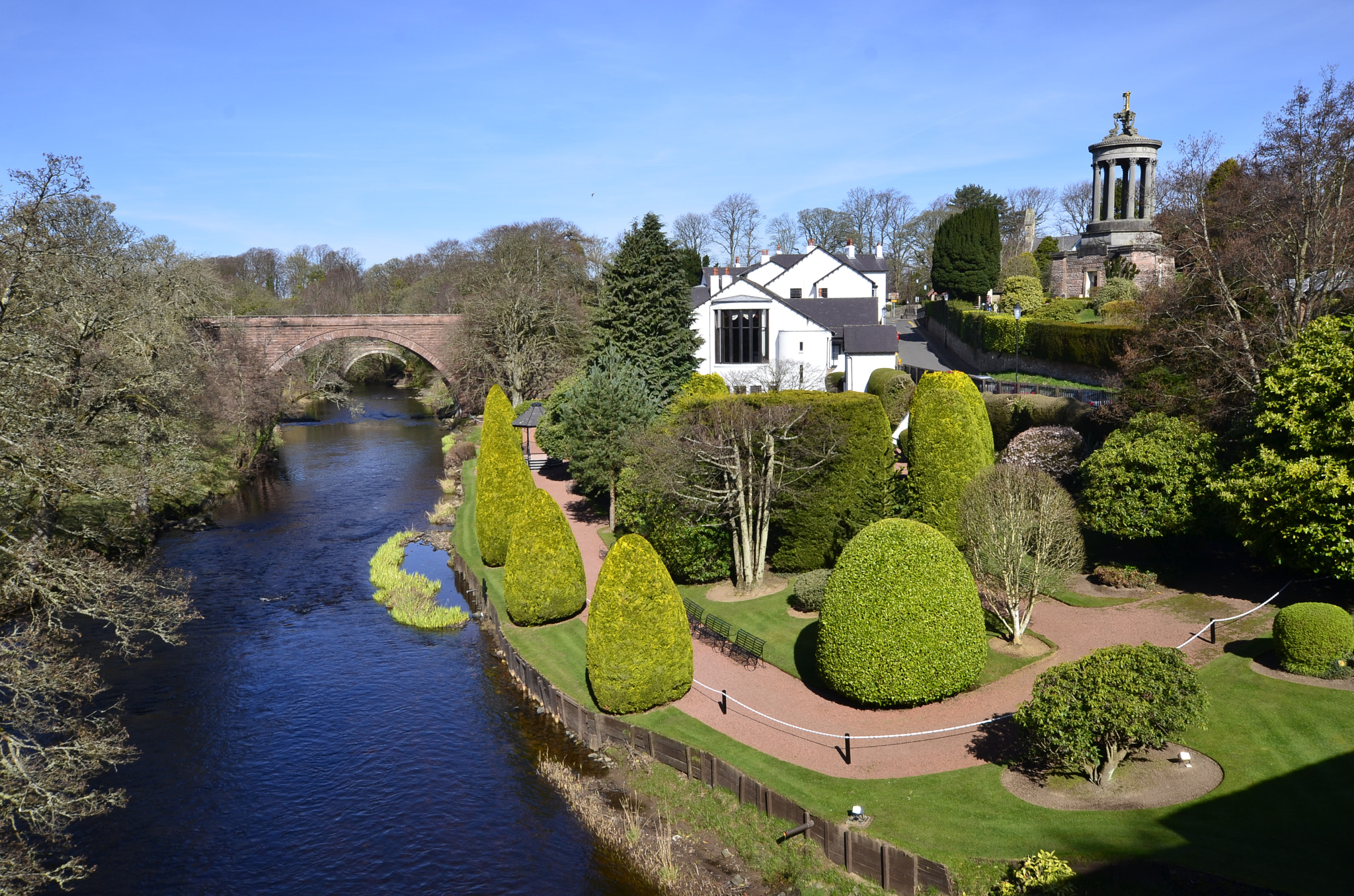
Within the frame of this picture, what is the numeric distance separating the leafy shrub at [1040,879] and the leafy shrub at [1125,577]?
44.0ft

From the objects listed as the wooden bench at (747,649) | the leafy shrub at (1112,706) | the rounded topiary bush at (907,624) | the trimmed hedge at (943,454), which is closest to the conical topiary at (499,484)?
the wooden bench at (747,649)

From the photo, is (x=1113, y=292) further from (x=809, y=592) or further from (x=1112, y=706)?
(x=1112, y=706)

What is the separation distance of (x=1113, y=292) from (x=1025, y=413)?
20.1 m

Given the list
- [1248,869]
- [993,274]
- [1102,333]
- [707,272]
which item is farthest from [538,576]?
[993,274]

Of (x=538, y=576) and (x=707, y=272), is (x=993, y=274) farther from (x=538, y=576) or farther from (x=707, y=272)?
(x=538, y=576)

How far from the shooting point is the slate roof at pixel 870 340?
52.8 metres

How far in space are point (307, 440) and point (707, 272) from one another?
33.8m

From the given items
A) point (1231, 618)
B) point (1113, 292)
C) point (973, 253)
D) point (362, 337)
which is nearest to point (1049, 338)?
point (1113, 292)

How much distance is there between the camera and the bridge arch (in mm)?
64812

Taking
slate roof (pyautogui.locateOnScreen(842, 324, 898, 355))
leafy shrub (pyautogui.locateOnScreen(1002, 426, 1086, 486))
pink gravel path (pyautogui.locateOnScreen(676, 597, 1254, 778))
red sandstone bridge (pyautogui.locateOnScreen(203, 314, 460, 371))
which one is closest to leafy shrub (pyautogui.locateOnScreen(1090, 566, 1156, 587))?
pink gravel path (pyautogui.locateOnScreen(676, 597, 1254, 778))

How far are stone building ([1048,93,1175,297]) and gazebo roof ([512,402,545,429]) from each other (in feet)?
116

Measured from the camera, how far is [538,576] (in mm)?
25766

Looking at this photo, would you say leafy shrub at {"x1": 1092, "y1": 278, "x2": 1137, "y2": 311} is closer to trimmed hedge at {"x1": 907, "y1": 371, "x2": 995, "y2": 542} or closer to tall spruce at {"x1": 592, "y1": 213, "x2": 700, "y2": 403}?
tall spruce at {"x1": 592, "y1": 213, "x2": 700, "y2": 403}

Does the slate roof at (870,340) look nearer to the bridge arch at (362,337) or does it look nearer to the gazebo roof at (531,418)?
the gazebo roof at (531,418)
